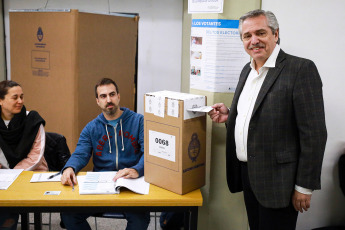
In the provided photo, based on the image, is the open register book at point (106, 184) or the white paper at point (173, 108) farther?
the open register book at point (106, 184)

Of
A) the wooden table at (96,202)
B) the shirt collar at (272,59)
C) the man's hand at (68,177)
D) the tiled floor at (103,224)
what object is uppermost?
the shirt collar at (272,59)

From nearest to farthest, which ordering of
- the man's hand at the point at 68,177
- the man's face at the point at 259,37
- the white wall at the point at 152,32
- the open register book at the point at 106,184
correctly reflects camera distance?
the man's face at the point at 259,37 < the open register book at the point at 106,184 < the man's hand at the point at 68,177 < the white wall at the point at 152,32

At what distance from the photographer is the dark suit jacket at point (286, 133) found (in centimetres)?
158

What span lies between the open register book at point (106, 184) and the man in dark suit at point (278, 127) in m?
0.60

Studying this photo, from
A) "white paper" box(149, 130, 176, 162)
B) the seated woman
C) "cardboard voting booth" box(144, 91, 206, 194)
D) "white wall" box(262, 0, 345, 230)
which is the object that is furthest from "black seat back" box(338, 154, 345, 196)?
the seated woman

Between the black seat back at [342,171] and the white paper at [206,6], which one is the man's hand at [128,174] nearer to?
the white paper at [206,6]

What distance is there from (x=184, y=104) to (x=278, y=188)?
0.60 meters

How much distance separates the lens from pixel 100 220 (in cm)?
314

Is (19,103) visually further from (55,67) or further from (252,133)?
(252,133)

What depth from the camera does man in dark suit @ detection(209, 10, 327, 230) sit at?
159 cm

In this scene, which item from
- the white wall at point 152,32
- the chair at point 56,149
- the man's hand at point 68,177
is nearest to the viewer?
the man's hand at point 68,177

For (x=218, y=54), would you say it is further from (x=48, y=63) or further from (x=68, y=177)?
(x=48, y=63)

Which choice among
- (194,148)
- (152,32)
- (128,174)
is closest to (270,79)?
(194,148)

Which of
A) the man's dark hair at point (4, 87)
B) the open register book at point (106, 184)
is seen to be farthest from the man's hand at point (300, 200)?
the man's dark hair at point (4, 87)
